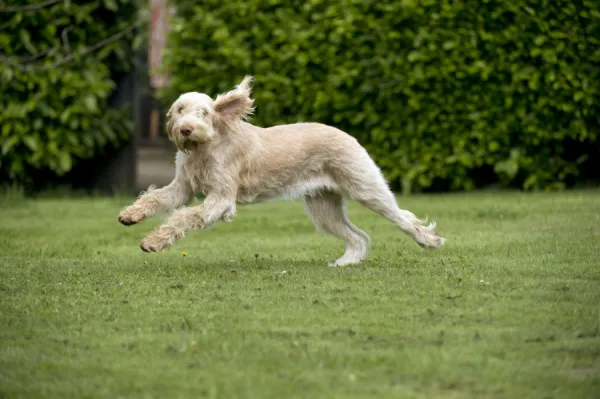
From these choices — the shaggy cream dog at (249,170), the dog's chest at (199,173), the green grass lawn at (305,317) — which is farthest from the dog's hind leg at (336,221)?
the dog's chest at (199,173)

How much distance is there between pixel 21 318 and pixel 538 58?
7.30 metres

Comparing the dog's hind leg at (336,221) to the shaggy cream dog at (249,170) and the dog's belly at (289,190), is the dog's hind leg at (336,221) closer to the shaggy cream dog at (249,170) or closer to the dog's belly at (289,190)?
the shaggy cream dog at (249,170)

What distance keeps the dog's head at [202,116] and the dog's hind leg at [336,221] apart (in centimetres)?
85

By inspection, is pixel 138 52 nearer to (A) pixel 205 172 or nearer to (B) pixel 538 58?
(B) pixel 538 58

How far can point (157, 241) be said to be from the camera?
259 inches

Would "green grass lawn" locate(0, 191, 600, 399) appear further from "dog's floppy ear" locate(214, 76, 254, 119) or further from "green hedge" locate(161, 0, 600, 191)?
"green hedge" locate(161, 0, 600, 191)

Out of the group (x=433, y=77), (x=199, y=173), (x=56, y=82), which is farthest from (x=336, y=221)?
(x=56, y=82)

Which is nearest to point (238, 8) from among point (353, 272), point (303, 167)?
point (303, 167)

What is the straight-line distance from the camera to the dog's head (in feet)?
22.0

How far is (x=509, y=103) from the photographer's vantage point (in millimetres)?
11078

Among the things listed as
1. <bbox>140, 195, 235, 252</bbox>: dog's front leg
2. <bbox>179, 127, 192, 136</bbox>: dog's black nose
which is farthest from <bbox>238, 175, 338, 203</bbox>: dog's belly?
<bbox>179, 127, 192, 136</bbox>: dog's black nose

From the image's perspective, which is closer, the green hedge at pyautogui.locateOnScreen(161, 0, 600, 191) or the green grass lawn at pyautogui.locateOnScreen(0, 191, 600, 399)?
the green grass lawn at pyautogui.locateOnScreen(0, 191, 600, 399)

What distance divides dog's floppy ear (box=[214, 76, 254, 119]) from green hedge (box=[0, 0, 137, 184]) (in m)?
5.04

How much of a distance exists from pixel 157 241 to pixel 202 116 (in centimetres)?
88
